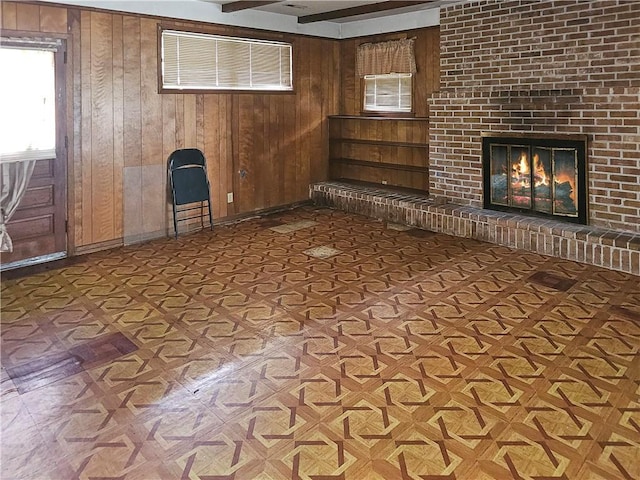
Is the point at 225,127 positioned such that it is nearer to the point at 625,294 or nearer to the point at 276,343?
the point at 276,343

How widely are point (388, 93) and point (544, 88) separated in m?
2.26

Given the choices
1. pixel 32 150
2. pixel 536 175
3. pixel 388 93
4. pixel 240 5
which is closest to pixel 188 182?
pixel 32 150

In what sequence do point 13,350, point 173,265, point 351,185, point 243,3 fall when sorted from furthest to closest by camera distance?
point 351,185, point 243,3, point 173,265, point 13,350

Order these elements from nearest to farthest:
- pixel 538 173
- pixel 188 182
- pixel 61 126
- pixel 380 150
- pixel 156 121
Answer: pixel 61 126, pixel 538 173, pixel 156 121, pixel 188 182, pixel 380 150

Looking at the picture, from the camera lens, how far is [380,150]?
7000 mm

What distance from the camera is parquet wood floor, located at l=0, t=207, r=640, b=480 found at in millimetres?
2061

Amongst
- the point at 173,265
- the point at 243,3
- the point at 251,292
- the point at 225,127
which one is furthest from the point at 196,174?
the point at 251,292

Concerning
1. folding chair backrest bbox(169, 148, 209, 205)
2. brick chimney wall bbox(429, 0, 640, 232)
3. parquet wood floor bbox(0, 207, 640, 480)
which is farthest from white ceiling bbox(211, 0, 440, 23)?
parquet wood floor bbox(0, 207, 640, 480)

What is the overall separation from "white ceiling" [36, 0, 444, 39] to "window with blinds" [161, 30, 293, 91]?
200 millimetres

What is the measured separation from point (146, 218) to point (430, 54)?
3871 mm

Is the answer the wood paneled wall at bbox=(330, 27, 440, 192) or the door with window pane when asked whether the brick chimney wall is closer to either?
the wood paneled wall at bbox=(330, 27, 440, 192)

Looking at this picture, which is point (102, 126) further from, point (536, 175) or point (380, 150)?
point (536, 175)

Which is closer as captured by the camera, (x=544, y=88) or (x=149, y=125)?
(x=544, y=88)

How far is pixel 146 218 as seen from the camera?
5.39 metres
